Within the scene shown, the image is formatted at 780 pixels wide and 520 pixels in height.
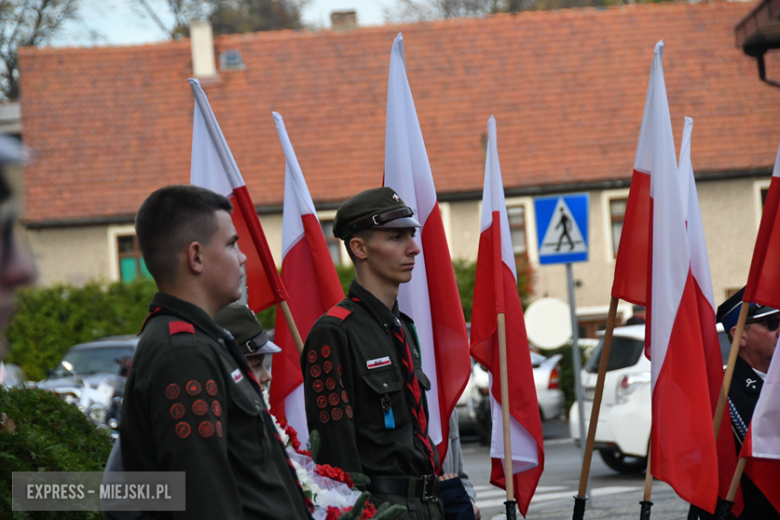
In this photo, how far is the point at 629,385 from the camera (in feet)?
35.8

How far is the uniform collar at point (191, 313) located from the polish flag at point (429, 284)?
210 centimetres

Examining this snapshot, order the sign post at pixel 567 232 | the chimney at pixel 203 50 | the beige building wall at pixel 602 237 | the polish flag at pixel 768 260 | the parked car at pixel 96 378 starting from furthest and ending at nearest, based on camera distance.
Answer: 1. the chimney at pixel 203 50
2. the beige building wall at pixel 602 237
3. the parked car at pixel 96 378
4. the sign post at pixel 567 232
5. the polish flag at pixel 768 260

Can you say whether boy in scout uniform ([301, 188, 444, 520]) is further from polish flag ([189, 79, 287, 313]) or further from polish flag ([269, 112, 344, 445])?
polish flag ([269, 112, 344, 445])

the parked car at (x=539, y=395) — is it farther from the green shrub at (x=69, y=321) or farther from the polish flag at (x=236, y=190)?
the polish flag at (x=236, y=190)

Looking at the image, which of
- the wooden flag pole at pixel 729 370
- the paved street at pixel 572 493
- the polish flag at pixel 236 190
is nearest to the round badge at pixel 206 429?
the polish flag at pixel 236 190

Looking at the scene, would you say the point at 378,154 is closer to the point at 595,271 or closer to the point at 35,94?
the point at 595,271

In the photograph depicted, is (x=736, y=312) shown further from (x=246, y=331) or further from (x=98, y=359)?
(x=98, y=359)

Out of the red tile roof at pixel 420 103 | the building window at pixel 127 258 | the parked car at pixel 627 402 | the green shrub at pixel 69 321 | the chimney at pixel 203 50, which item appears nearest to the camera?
the parked car at pixel 627 402

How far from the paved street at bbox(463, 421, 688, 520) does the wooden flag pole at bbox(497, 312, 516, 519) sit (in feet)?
12.1

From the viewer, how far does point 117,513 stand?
94.9 inches

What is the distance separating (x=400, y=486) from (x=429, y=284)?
5.34 ft

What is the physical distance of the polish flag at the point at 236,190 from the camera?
192 inches

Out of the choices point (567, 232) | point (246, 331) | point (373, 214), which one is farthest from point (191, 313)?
point (567, 232)

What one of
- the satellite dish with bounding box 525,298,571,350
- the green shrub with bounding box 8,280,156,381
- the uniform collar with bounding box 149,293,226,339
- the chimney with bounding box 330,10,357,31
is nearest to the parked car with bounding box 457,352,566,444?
the satellite dish with bounding box 525,298,571,350
